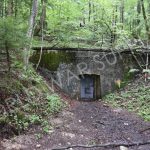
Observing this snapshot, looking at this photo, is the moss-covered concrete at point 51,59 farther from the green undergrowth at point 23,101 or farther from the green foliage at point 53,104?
the green foliage at point 53,104

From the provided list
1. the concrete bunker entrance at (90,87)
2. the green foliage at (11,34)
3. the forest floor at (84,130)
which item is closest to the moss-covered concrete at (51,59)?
the concrete bunker entrance at (90,87)

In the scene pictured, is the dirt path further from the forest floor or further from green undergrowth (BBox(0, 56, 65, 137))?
green undergrowth (BBox(0, 56, 65, 137))

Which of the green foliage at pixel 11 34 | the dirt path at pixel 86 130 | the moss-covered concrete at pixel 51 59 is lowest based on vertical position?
the dirt path at pixel 86 130

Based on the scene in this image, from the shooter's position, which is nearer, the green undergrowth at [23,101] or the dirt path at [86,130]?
the dirt path at [86,130]

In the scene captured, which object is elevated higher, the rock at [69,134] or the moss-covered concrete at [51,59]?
the moss-covered concrete at [51,59]

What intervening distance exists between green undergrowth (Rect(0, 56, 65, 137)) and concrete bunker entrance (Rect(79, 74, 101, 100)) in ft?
9.90

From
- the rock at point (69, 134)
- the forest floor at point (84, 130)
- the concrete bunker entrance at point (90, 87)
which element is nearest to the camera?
the forest floor at point (84, 130)

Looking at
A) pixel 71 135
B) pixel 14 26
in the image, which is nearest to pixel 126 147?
pixel 71 135

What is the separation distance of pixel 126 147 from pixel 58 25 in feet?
29.5

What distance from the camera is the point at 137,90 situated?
39.7 feet

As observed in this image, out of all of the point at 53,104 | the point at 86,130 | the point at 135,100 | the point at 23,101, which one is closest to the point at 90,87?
the point at 135,100

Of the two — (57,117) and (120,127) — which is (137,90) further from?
(57,117)

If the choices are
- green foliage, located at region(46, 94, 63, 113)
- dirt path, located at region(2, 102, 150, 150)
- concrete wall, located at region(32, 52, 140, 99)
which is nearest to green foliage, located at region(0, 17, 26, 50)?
green foliage, located at region(46, 94, 63, 113)

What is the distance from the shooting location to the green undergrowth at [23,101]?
24.4 feet
